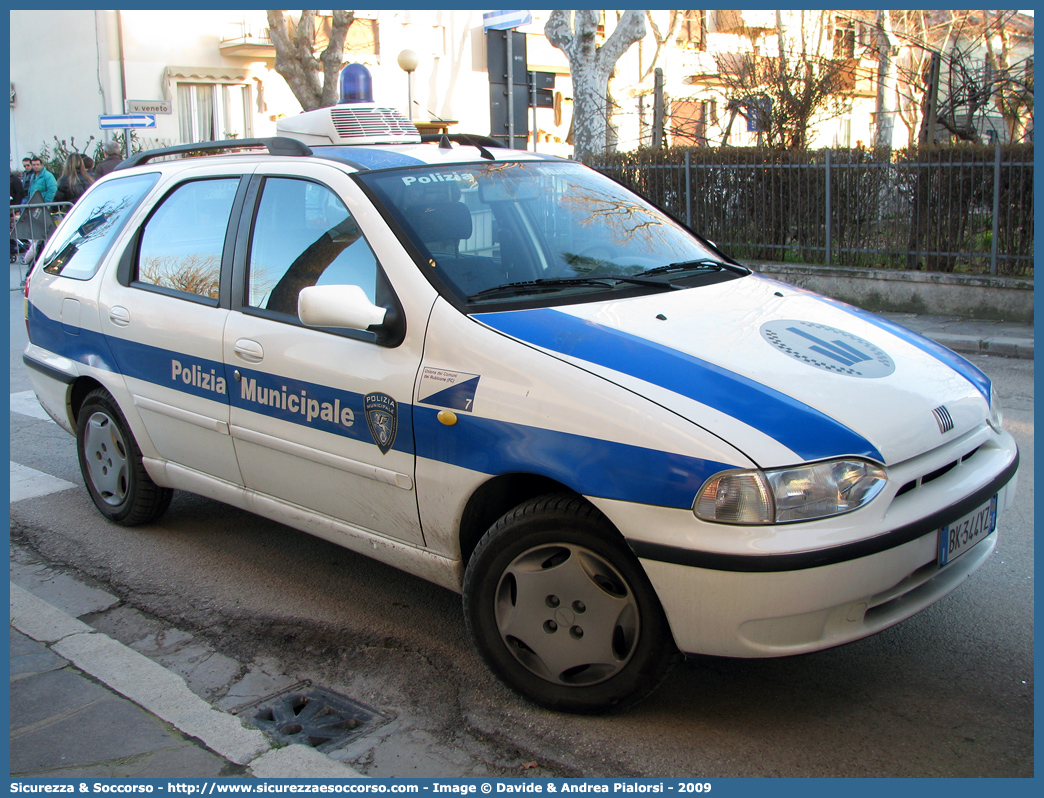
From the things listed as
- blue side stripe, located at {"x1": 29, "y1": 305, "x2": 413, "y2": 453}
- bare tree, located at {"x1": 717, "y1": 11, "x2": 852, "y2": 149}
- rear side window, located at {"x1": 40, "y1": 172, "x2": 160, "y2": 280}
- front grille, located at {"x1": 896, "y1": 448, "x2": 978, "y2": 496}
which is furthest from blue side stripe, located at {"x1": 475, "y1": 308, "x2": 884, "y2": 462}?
bare tree, located at {"x1": 717, "y1": 11, "x2": 852, "y2": 149}

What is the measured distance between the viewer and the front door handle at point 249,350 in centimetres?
366

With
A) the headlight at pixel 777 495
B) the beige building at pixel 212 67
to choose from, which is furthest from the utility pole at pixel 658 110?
the headlight at pixel 777 495

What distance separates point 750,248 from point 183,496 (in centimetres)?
901

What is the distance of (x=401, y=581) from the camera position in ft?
13.3

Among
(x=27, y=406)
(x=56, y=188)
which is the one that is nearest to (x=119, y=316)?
(x=27, y=406)

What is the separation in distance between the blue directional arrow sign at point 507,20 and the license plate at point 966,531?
41.3 feet

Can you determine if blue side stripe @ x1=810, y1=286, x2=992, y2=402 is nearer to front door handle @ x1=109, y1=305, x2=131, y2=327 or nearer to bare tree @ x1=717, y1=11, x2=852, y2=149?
front door handle @ x1=109, y1=305, x2=131, y2=327

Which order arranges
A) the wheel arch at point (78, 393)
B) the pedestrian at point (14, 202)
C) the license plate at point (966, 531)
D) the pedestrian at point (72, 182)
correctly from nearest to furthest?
the license plate at point (966, 531) < the wheel arch at point (78, 393) < the pedestrian at point (14, 202) < the pedestrian at point (72, 182)

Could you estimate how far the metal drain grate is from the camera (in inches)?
115

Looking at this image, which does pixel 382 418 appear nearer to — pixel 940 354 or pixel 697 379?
pixel 697 379

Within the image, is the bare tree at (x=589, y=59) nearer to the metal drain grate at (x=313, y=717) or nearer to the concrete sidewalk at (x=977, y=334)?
the concrete sidewalk at (x=977, y=334)

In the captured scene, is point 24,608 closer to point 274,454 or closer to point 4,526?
point 4,526

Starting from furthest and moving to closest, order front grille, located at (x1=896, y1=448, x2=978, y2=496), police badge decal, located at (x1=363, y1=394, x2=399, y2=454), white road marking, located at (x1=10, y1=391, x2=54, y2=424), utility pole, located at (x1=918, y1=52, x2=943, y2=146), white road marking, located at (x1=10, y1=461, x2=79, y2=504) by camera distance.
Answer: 1. utility pole, located at (x1=918, y1=52, x2=943, y2=146)
2. white road marking, located at (x1=10, y1=391, x2=54, y2=424)
3. white road marking, located at (x1=10, y1=461, x2=79, y2=504)
4. police badge decal, located at (x1=363, y1=394, x2=399, y2=454)
5. front grille, located at (x1=896, y1=448, x2=978, y2=496)

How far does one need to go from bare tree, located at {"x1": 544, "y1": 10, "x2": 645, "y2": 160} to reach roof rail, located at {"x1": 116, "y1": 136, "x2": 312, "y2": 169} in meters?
12.8
